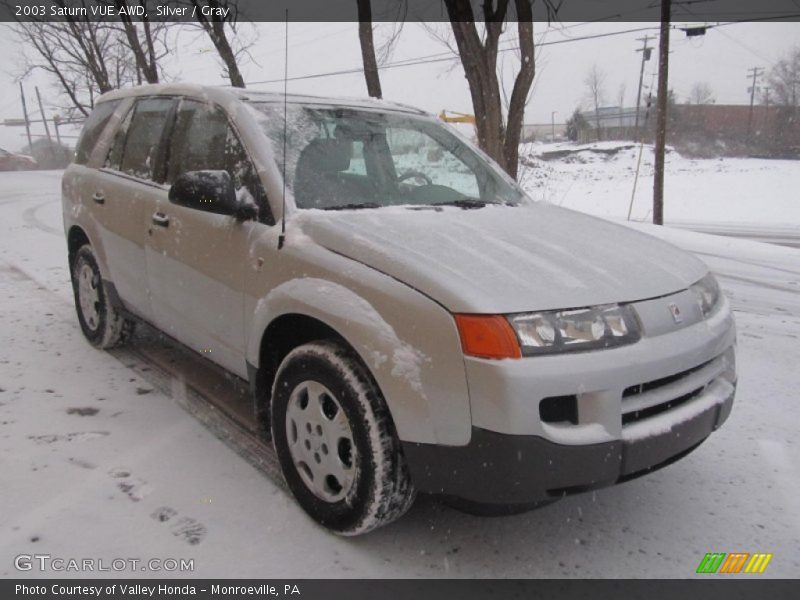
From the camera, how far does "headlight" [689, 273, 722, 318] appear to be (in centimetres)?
243

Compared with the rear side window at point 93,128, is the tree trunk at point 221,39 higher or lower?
higher

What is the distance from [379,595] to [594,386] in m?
1.02

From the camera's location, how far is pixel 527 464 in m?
1.89

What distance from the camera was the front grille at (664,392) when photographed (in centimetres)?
202

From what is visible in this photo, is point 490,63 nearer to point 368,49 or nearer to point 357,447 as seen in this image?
point 368,49

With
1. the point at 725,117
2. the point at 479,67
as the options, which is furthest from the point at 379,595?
the point at 725,117

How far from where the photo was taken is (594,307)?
2025 mm

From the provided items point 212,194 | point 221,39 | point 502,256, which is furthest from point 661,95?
point 212,194

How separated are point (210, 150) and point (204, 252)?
547mm

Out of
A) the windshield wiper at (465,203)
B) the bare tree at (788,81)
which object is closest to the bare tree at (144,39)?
the windshield wiper at (465,203)

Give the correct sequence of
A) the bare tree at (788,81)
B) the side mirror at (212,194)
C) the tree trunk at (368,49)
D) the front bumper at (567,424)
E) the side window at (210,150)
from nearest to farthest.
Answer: the front bumper at (567,424), the side mirror at (212,194), the side window at (210,150), the tree trunk at (368,49), the bare tree at (788,81)

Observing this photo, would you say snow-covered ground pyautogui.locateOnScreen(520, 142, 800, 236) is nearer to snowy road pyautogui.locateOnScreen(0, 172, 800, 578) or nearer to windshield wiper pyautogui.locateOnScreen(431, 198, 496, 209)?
windshield wiper pyautogui.locateOnScreen(431, 198, 496, 209)

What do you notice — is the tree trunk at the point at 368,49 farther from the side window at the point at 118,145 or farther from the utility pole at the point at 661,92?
the utility pole at the point at 661,92

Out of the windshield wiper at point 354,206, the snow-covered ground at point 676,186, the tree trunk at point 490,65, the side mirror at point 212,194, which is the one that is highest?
the tree trunk at point 490,65
